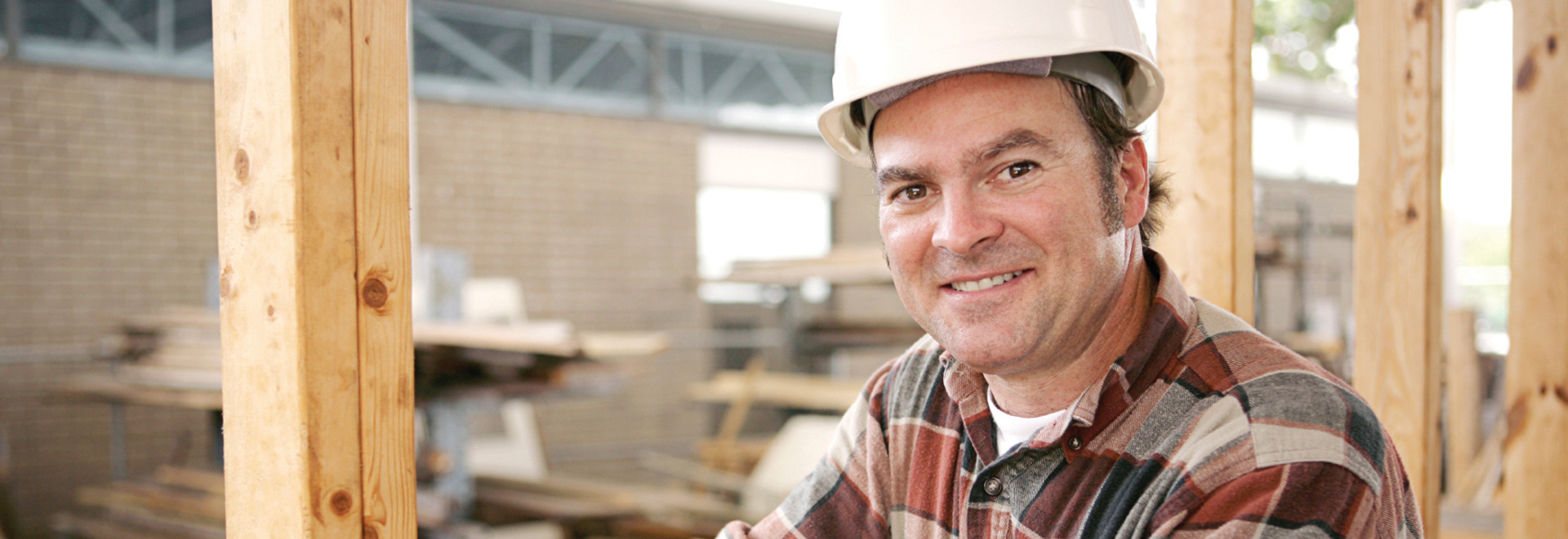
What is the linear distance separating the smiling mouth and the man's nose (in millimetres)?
43

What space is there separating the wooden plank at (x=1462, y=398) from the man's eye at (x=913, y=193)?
4673mm

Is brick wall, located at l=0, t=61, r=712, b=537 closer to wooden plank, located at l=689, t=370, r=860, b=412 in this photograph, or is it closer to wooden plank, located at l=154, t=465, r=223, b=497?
wooden plank, located at l=689, t=370, r=860, b=412

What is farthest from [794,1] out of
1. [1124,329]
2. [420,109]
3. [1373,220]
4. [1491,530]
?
[1124,329]

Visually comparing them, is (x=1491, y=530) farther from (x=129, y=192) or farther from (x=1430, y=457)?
(x=129, y=192)

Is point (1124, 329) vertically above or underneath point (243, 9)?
underneath

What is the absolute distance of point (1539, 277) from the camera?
2.31m

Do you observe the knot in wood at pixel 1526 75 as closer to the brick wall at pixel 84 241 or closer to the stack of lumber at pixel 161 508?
the stack of lumber at pixel 161 508

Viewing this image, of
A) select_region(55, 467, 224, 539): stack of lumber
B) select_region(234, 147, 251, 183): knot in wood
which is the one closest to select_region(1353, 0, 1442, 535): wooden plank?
select_region(234, 147, 251, 183): knot in wood

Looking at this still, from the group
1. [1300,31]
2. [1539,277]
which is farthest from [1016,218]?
[1300,31]

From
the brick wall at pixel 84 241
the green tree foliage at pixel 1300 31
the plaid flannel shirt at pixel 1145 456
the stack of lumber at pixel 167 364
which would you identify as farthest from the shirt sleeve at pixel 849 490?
the green tree foliage at pixel 1300 31

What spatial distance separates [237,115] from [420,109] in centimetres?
758

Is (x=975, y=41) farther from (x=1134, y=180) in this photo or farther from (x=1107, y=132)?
(x=1134, y=180)

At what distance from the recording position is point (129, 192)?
7.58 m

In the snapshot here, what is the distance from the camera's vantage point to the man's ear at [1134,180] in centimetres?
145
